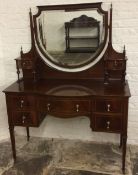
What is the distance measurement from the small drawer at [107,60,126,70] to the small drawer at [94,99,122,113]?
1.15ft

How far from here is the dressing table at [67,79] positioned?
185 cm

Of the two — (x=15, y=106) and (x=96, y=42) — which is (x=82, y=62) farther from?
(x=15, y=106)

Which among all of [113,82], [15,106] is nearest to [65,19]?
[113,82]

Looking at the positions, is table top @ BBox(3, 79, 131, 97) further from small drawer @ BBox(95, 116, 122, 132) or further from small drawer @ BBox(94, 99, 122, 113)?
small drawer @ BBox(95, 116, 122, 132)

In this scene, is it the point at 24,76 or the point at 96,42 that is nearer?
the point at 96,42

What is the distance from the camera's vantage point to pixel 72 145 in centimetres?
241

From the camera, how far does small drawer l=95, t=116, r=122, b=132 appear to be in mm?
1856

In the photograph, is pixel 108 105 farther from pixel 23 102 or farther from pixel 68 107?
pixel 23 102

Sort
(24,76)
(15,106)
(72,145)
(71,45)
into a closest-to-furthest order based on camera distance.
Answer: (15,106), (71,45), (24,76), (72,145)

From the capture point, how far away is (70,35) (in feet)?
6.91

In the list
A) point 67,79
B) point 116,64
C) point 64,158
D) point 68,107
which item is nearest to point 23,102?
point 68,107

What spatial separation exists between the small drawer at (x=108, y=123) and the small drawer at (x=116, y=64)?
44cm

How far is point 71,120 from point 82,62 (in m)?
0.65

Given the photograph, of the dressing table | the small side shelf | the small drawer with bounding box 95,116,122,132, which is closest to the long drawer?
the dressing table
